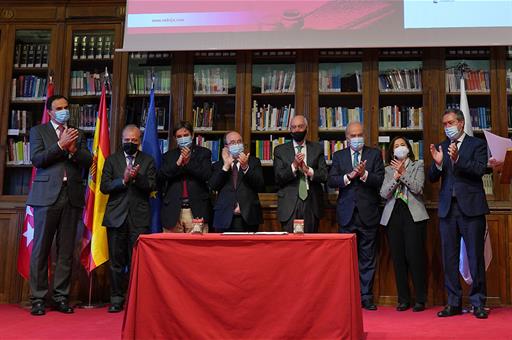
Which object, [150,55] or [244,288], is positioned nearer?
[244,288]

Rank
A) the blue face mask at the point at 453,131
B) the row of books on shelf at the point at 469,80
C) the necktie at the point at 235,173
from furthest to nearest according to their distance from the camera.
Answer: the row of books on shelf at the point at 469,80 < the necktie at the point at 235,173 < the blue face mask at the point at 453,131

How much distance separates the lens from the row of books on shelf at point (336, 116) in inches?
211

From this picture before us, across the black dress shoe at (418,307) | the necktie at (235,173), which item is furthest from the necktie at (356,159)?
the black dress shoe at (418,307)

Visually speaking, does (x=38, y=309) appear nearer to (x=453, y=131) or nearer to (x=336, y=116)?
(x=336, y=116)

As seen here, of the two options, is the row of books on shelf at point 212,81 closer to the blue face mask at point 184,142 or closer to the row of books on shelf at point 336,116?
the blue face mask at point 184,142

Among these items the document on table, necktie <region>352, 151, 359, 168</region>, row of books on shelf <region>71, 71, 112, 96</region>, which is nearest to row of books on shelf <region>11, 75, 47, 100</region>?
row of books on shelf <region>71, 71, 112, 96</region>

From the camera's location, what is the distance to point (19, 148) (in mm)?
5492

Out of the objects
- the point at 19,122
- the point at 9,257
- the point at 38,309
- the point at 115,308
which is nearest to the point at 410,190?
the point at 115,308

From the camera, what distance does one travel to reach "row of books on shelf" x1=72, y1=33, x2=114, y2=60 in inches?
220

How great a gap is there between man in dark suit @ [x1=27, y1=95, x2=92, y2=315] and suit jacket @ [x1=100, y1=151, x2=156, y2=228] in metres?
0.23

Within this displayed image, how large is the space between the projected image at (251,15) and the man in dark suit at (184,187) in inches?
47.8

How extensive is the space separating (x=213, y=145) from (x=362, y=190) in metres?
Answer: 1.61

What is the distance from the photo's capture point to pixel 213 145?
5.49 metres

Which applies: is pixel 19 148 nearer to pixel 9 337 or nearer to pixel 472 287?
pixel 9 337
